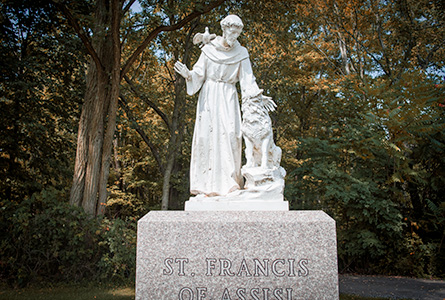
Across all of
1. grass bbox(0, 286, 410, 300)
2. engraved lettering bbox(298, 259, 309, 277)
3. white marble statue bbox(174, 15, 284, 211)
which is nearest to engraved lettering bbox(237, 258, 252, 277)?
engraved lettering bbox(298, 259, 309, 277)

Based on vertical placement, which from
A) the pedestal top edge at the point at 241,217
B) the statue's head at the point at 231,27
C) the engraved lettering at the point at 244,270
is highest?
the statue's head at the point at 231,27

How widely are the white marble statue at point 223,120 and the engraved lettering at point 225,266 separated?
0.80 meters

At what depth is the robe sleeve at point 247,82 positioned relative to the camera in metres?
4.46

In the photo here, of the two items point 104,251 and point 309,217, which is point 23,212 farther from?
point 309,217

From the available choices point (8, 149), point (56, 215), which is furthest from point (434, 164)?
point (8, 149)

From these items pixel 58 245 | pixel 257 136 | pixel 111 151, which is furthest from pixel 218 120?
pixel 111 151

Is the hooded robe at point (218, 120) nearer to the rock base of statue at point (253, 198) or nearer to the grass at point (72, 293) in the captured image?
the rock base of statue at point (253, 198)

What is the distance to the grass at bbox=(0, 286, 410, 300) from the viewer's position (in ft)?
20.8

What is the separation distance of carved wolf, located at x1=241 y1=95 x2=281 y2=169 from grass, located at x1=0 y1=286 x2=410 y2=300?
3678mm

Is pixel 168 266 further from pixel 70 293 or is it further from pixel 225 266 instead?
pixel 70 293

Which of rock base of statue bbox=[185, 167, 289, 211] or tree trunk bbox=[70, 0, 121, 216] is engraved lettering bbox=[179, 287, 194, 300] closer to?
rock base of statue bbox=[185, 167, 289, 211]

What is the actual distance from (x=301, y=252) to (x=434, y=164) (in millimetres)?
7431

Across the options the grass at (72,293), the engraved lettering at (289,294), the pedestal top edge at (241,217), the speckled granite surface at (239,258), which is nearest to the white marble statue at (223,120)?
the pedestal top edge at (241,217)

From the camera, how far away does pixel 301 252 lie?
11.4 ft
